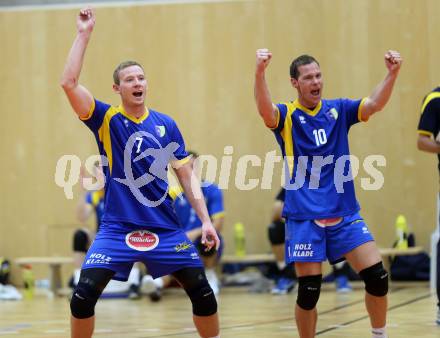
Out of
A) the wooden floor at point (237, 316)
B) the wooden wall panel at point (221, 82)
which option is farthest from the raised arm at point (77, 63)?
the wooden wall panel at point (221, 82)

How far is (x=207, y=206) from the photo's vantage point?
12.3 meters

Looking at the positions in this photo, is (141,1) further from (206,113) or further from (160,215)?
(160,215)

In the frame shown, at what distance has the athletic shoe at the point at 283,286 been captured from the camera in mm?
12203

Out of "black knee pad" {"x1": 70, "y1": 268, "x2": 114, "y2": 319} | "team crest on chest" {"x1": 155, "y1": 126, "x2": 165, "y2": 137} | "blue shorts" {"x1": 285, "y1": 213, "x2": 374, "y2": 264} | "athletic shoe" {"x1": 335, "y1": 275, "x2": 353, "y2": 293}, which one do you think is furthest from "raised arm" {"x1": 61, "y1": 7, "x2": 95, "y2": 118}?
"athletic shoe" {"x1": 335, "y1": 275, "x2": 353, "y2": 293}

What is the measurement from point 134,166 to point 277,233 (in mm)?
6765

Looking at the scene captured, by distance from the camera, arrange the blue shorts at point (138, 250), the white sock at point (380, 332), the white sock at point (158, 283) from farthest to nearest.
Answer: the white sock at point (158, 283) → the white sock at point (380, 332) → the blue shorts at point (138, 250)

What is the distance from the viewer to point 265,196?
13734 mm

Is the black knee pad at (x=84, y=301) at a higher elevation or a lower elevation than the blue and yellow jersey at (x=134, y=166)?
lower

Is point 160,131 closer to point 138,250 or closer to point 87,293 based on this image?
point 138,250

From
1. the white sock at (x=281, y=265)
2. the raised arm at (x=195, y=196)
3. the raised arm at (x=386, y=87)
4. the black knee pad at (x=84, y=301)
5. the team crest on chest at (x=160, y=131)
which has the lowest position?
the white sock at (x=281, y=265)

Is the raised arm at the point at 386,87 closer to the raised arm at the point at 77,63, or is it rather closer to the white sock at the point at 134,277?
the raised arm at the point at 77,63

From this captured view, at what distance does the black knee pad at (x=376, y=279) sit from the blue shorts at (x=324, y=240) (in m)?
0.19

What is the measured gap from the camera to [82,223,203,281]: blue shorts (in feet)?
19.2

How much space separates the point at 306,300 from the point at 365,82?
7360mm
